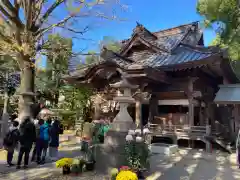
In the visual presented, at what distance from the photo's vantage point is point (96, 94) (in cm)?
1575

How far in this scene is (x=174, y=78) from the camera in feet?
43.6

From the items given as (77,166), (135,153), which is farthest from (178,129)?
(77,166)

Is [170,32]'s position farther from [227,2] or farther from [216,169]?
[216,169]

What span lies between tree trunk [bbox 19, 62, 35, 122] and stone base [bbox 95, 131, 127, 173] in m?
4.08

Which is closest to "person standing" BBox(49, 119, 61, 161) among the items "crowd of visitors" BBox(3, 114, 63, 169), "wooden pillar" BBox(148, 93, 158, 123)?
"crowd of visitors" BBox(3, 114, 63, 169)

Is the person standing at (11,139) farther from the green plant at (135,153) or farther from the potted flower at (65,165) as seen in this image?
the green plant at (135,153)

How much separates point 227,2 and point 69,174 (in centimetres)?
832

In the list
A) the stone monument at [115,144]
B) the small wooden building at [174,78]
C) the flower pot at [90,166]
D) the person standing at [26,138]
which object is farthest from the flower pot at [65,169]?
the small wooden building at [174,78]

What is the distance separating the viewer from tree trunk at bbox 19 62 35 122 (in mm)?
9281

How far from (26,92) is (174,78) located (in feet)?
27.0

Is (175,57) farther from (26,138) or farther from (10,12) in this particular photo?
(26,138)

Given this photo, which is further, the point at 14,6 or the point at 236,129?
the point at 236,129

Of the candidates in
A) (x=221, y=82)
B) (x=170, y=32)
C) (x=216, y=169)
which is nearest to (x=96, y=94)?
(x=170, y=32)

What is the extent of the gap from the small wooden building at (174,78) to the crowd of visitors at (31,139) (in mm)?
5025
